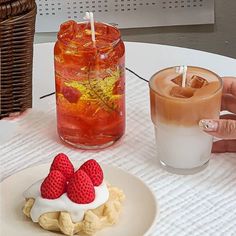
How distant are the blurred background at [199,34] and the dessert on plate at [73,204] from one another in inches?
51.2

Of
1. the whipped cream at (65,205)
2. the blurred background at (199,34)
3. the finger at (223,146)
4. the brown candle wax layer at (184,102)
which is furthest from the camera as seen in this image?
the blurred background at (199,34)

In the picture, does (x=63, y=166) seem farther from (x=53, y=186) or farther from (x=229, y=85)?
(x=229, y=85)

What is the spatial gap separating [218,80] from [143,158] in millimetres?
172

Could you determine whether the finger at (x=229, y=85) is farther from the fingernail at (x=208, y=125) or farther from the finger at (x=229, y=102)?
the fingernail at (x=208, y=125)

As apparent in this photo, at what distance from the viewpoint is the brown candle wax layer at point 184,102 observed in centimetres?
98

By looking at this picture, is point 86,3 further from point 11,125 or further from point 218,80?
point 218,80

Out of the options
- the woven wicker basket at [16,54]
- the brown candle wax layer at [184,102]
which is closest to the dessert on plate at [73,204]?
the brown candle wax layer at [184,102]

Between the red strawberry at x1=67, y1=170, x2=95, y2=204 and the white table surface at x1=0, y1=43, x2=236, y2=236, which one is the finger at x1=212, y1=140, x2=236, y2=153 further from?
the red strawberry at x1=67, y1=170, x2=95, y2=204

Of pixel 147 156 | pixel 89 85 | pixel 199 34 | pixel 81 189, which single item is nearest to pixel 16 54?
pixel 89 85

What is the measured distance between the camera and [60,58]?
106 centimetres

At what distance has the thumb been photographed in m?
0.99

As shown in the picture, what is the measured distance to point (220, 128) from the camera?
Result: 1.01 meters

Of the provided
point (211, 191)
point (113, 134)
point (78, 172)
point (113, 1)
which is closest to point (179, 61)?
point (113, 134)

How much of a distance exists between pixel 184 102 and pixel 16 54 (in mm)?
346
